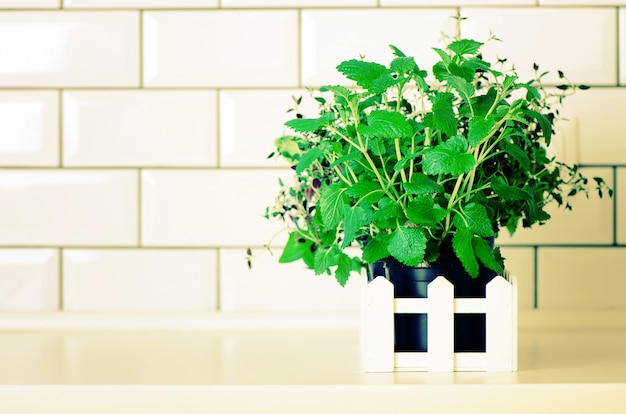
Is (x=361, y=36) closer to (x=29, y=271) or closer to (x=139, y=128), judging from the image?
(x=139, y=128)

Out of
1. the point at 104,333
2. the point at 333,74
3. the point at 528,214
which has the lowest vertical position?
the point at 104,333

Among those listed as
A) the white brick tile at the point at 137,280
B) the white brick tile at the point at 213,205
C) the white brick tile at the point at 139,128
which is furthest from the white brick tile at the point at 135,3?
the white brick tile at the point at 137,280

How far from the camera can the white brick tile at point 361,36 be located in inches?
41.9

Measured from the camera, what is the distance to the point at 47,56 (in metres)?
1.08

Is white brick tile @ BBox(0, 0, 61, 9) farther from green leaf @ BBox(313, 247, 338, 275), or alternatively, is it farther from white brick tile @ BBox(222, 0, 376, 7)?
green leaf @ BBox(313, 247, 338, 275)

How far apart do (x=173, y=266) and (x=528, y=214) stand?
20.3 inches

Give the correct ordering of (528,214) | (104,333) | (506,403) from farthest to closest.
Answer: (104,333)
(528,214)
(506,403)

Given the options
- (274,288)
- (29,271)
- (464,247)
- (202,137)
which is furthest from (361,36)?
(29,271)

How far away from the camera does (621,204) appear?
1.07 meters

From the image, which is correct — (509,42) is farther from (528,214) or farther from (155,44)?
(155,44)

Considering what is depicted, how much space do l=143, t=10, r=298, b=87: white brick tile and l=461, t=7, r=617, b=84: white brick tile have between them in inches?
10.2

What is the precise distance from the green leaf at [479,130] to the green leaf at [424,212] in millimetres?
68

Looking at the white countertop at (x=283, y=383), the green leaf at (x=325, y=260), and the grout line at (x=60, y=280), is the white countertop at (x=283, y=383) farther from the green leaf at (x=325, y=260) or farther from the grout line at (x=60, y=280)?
the grout line at (x=60, y=280)

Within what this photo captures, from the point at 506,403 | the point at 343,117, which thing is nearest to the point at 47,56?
the point at 343,117
